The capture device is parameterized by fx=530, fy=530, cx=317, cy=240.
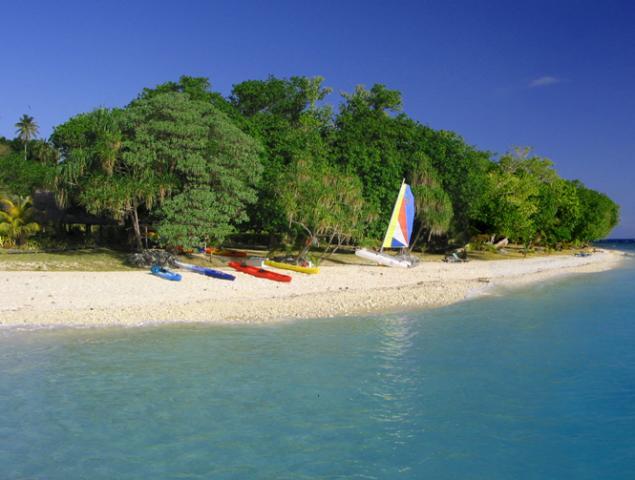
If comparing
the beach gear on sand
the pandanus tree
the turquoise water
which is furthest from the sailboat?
the turquoise water

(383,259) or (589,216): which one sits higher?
(589,216)

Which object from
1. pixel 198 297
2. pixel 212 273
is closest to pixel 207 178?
pixel 212 273

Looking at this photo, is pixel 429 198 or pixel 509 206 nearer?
pixel 429 198

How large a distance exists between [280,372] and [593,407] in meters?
6.92

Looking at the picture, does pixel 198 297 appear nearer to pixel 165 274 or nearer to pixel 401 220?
pixel 165 274

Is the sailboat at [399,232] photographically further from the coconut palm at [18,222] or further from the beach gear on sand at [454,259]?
the coconut palm at [18,222]

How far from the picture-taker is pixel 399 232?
37656 millimetres

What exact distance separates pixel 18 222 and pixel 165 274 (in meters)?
14.7

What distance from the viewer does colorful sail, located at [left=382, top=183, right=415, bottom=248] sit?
36.7 m

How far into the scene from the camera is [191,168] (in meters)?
28.5

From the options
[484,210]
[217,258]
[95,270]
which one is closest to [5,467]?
[95,270]

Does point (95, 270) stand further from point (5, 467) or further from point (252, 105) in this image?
point (252, 105)

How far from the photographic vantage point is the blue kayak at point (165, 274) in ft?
78.1

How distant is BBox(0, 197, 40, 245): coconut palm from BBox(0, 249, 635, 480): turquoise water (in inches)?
774
